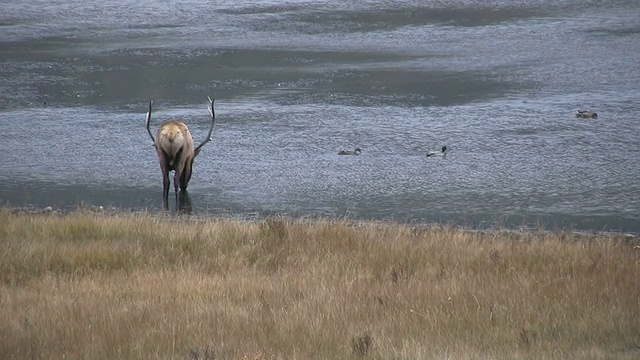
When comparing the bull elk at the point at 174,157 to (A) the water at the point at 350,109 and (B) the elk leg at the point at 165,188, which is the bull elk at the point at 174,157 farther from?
(A) the water at the point at 350,109

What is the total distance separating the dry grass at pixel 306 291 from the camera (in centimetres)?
765

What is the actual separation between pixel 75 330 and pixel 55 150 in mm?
11741

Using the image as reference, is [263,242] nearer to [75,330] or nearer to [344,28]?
[75,330]

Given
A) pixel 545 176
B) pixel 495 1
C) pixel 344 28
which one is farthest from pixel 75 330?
pixel 495 1

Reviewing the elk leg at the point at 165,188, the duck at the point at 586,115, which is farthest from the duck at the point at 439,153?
the elk leg at the point at 165,188

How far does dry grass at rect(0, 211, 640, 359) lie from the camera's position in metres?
7.65

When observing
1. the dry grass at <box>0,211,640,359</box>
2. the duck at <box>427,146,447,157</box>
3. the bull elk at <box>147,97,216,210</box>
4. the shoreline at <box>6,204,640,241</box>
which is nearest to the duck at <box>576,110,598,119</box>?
the duck at <box>427,146,447,157</box>

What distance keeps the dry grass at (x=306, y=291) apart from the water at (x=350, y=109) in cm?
299

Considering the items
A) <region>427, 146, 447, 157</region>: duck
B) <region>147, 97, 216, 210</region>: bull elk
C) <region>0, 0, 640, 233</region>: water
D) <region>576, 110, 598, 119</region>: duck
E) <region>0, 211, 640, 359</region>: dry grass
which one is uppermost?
<region>0, 211, 640, 359</region>: dry grass

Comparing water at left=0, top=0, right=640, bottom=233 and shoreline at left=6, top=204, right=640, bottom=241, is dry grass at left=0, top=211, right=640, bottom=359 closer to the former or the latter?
shoreline at left=6, top=204, right=640, bottom=241

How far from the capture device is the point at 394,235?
476 inches

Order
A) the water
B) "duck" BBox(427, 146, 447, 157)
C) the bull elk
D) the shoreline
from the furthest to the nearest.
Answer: "duck" BBox(427, 146, 447, 157) < the bull elk < the water < the shoreline

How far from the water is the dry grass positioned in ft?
9.82

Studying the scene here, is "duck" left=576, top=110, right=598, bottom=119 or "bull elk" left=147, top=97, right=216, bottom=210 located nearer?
"bull elk" left=147, top=97, right=216, bottom=210
